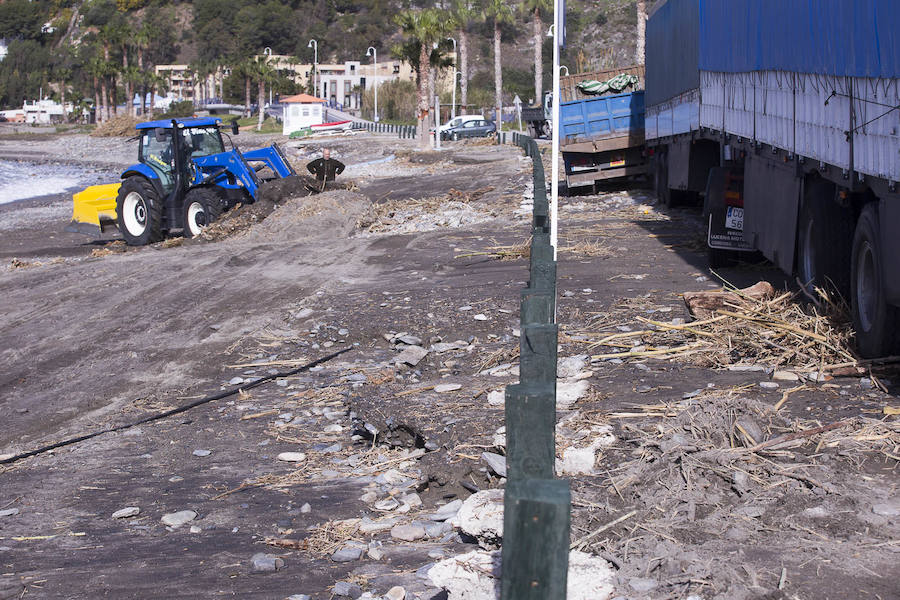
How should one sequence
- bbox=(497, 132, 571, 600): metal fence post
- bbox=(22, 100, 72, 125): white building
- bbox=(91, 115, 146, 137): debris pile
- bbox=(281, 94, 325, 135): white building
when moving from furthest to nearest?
bbox=(22, 100, 72, 125): white building < bbox=(91, 115, 146, 137): debris pile < bbox=(281, 94, 325, 135): white building < bbox=(497, 132, 571, 600): metal fence post

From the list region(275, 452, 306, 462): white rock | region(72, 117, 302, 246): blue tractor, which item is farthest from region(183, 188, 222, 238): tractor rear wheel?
region(275, 452, 306, 462): white rock

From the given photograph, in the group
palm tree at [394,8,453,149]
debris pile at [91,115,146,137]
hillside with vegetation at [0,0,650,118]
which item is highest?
hillside with vegetation at [0,0,650,118]

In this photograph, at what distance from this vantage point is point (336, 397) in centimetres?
885

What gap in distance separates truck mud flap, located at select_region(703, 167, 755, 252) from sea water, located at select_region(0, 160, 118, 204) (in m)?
35.9

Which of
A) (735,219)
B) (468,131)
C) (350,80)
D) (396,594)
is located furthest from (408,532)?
(350,80)

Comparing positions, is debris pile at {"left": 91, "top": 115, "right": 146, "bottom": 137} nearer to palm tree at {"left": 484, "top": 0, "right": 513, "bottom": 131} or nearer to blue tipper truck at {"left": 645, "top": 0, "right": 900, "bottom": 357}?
palm tree at {"left": 484, "top": 0, "right": 513, "bottom": 131}

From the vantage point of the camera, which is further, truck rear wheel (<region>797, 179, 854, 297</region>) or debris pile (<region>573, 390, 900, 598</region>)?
truck rear wheel (<region>797, 179, 854, 297</region>)

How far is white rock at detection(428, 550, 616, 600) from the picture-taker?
4.35 meters

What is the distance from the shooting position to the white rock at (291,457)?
7297 mm

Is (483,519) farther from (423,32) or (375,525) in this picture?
(423,32)

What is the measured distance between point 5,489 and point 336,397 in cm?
285

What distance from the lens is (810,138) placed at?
8.89 m

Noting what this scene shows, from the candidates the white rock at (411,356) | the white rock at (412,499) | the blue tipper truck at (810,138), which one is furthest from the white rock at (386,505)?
the blue tipper truck at (810,138)

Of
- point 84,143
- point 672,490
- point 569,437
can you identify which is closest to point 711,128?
point 569,437
